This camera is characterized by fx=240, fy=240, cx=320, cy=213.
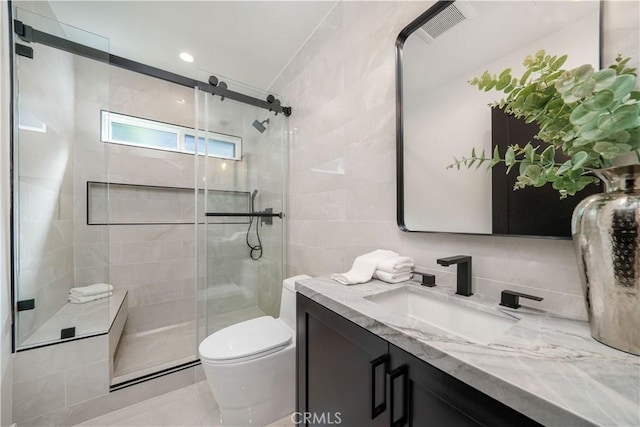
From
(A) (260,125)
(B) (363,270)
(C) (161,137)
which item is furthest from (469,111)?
(C) (161,137)

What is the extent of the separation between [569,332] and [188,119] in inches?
122

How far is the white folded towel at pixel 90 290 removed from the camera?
5.78ft

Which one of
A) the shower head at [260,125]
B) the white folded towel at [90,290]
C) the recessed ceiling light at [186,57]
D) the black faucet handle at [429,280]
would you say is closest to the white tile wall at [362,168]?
the black faucet handle at [429,280]

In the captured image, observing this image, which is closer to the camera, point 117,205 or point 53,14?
point 53,14

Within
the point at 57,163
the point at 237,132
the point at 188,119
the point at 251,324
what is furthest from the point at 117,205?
the point at 251,324

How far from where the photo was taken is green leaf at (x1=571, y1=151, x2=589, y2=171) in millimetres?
484

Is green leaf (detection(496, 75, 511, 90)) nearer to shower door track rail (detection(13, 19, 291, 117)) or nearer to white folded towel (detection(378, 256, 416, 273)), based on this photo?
white folded towel (detection(378, 256, 416, 273))

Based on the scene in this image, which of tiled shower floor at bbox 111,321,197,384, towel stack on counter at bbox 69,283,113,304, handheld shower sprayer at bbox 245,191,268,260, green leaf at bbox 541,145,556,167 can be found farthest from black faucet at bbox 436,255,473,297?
towel stack on counter at bbox 69,283,113,304

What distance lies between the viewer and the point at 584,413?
33cm

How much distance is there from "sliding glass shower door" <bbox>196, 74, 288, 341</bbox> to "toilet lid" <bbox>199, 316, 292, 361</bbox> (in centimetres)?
56

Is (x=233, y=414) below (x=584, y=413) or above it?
below

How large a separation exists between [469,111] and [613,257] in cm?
69

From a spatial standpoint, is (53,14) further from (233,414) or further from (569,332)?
(569,332)

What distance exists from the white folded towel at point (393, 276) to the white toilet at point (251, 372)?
697 millimetres
